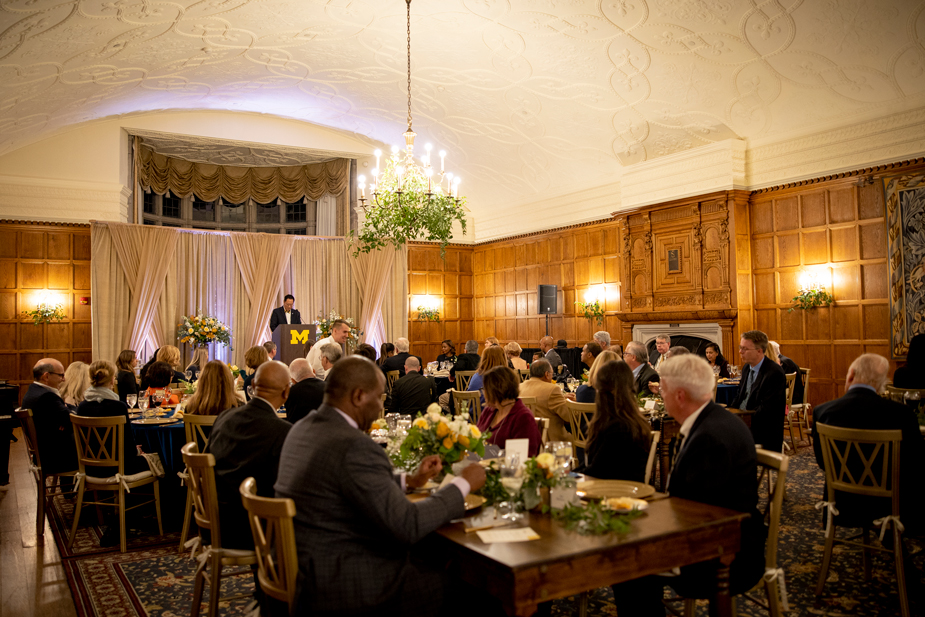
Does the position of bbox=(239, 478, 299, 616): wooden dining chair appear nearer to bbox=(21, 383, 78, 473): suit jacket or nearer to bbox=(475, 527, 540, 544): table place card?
bbox=(475, 527, 540, 544): table place card

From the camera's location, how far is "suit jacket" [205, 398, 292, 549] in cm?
352

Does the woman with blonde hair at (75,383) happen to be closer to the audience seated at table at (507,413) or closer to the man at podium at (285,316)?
the audience seated at table at (507,413)

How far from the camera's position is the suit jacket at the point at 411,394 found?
7250mm

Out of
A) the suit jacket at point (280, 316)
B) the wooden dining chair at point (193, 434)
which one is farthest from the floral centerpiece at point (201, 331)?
the wooden dining chair at point (193, 434)

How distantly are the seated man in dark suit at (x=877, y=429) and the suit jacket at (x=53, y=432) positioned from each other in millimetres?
5811

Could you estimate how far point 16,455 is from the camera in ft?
32.2

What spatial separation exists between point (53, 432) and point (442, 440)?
14.1 ft

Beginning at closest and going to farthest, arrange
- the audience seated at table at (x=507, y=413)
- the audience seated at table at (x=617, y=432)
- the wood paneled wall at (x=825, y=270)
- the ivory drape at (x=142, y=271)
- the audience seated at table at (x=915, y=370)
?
the audience seated at table at (x=617, y=432) < the audience seated at table at (x=507, y=413) < the audience seated at table at (x=915, y=370) < the wood paneled wall at (x=825, y=270) < the ivory drape at (x=142, y=271)

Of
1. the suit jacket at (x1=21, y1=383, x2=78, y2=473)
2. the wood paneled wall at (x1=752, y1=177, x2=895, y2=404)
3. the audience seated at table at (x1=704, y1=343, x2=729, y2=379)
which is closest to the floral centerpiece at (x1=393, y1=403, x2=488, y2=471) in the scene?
the suit jacket at (x1=21, y1=383, x2=78, y2=473)

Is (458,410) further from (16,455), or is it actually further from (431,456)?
(16,455)

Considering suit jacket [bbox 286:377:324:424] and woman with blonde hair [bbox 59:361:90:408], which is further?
woman with blonde hair [bbox 59:361:90:408]

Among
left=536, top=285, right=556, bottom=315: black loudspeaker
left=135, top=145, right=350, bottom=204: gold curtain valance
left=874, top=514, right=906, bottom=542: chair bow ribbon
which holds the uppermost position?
left=135, top=145, right=350, bottom=204: gold curtain valance

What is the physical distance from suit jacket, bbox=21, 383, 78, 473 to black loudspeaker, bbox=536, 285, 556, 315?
30.5ft

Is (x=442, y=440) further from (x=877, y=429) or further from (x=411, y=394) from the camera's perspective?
(x=411, y=394)
